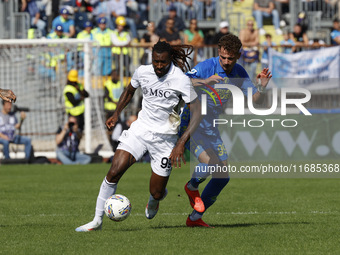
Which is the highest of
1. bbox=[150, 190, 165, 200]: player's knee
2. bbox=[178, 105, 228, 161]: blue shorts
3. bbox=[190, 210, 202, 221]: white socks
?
bbox=[178, 105, 228, 161]: blue shorts

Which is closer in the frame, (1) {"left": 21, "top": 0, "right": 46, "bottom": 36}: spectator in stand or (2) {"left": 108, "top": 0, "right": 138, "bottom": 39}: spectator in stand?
(1) {"left": 21, "top": 0, "right": 46, "bottom": 36}: spectator in stand

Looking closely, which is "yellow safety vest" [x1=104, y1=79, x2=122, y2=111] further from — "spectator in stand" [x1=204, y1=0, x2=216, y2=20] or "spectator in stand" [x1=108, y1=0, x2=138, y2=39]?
"spectator in stand" [x1=204, y1=0, x2=216, y2=20]

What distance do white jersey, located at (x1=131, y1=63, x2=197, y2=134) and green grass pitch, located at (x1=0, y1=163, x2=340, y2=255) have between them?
1.32 meters

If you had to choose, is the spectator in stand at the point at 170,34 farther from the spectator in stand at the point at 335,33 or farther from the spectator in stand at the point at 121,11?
the spectator in stand at the point at 335,33

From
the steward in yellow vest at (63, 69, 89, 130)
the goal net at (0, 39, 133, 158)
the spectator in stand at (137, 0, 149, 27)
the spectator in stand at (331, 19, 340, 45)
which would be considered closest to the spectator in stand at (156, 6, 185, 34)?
the goal net at (0, 39, 133, 158)

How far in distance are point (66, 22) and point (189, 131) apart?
16.7m

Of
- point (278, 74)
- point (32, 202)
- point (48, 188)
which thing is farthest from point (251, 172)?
point (32, 202)

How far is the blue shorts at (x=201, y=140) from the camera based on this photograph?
402 inches

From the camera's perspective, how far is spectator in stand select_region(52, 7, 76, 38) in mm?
25109

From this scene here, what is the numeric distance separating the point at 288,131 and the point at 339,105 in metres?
2.27

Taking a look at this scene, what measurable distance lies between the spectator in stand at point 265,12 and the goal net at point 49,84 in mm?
8221

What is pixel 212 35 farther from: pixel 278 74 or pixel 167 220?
pixel 167 220

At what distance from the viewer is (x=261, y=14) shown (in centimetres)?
2848

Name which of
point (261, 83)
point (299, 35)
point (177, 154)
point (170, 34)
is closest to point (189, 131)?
point (177, 154)
